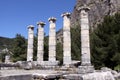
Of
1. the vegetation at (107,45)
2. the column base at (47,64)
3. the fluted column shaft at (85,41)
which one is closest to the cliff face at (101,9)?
the vegetation at (107,45)

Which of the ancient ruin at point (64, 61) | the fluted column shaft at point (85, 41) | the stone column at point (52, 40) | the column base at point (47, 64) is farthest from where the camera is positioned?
the stone column at point (52, 40)

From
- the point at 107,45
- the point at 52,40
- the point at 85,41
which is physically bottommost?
the point at 85,41

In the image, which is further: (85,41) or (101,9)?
(101,9)

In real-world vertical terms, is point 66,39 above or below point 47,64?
above

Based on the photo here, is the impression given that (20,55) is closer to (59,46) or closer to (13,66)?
(59,46)

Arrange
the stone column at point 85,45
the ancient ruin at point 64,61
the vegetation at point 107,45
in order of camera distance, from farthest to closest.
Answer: the vegetation at point 107,45 → the stone column at point 85,45 → the ancient ruin at point 64,61

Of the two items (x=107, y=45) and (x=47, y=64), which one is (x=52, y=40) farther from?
(x=107, y=45)

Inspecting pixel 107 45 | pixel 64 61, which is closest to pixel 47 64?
pixel 64 61

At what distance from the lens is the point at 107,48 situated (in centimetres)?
2839

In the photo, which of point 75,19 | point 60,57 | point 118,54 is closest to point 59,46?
point 60,57

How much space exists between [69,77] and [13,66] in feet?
41.4

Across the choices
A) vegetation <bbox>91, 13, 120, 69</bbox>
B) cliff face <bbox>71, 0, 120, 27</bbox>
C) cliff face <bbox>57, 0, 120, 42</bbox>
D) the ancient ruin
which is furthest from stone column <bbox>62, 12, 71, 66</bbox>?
cliff face <bbox>71, 0, 120, 27</bbox>

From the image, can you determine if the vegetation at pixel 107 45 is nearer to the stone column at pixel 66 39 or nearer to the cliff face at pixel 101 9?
the stone column at pixel 66 39

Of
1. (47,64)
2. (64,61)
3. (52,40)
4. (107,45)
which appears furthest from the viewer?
(107,45)
